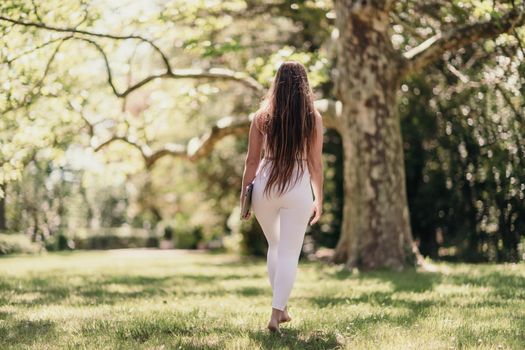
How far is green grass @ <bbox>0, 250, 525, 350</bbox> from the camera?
4.43m

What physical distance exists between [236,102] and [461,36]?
32.5 feet

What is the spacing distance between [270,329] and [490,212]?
344 inches

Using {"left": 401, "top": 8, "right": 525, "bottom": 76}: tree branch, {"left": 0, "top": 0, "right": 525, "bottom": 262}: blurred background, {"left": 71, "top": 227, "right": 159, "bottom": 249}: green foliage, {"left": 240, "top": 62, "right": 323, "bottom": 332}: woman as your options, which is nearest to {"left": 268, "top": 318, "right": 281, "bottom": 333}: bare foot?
{"left": 240, "top": 62, "right": 323, "bottom": 332}: woman

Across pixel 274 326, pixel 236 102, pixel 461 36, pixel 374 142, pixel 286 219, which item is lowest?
pixel 274 326

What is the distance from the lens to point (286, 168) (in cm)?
466

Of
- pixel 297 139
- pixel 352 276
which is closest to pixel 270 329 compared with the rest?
pixel 297 139

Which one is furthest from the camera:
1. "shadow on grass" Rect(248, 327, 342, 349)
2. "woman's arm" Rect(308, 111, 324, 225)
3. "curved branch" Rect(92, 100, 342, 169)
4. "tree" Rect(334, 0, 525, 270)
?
"curved branch" Rect(92, 100, 342, 169)

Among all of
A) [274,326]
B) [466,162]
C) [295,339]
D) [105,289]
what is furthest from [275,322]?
[466,162]

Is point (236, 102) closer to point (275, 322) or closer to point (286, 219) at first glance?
point (286, 219)

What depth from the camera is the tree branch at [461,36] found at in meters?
9.10

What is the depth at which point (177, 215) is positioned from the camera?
3158 centimetres

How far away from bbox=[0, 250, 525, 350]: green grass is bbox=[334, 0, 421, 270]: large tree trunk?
104 centimetres

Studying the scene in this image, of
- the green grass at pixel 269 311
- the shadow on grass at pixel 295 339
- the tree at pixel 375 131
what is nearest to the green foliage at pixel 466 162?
the tree at pixel 375 131

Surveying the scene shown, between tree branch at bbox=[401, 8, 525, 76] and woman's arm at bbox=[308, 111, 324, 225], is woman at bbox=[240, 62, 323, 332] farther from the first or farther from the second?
tree branch at bbox=[401, 8, 525, 76]
